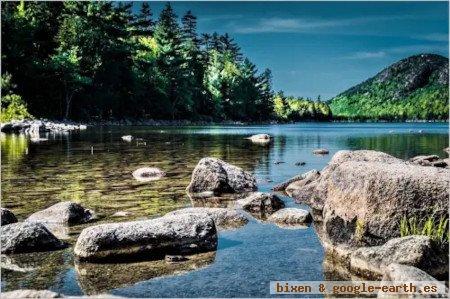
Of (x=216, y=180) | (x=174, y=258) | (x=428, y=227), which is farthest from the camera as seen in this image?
(x=216, y=180)

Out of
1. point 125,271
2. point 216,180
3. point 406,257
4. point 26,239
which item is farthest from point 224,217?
point 406,257

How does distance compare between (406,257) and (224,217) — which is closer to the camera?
(406,257)

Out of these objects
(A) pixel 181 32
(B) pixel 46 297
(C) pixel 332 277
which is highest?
(A) pixel 181 32

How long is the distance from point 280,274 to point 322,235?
8.05ft

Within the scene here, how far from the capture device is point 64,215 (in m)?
11.5

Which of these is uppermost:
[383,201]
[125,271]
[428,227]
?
[383,201]

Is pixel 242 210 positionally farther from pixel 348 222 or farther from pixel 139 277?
pixel 139 277

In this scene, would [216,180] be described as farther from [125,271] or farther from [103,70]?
[103,70]

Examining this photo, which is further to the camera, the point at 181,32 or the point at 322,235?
the point at 181,32

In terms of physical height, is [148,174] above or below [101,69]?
below

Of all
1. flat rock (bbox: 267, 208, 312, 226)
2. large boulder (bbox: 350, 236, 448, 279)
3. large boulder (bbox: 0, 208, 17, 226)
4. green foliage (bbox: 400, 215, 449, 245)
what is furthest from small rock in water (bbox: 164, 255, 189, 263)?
large boulder (bbox: 0, 208, 17, 226)

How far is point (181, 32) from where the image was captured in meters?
124

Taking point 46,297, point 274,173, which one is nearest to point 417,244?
point 46,297

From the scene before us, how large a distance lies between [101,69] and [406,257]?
7751 cm
